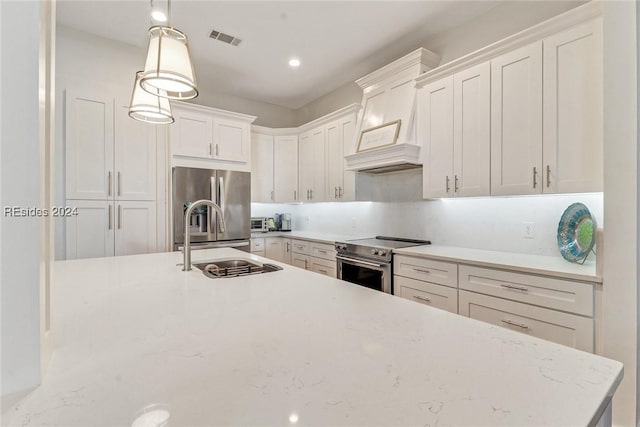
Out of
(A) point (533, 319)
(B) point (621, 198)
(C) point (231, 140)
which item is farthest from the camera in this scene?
(C) point (231, 140)

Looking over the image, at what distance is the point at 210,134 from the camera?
365 cm

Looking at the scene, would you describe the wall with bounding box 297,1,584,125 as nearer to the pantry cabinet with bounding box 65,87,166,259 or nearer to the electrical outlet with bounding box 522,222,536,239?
the electrical outlet with bounding box 522,222,536,239

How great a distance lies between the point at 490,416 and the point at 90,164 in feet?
11.4

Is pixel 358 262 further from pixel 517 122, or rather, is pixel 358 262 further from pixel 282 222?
pixel 282 222

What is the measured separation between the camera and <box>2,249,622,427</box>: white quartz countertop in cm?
51

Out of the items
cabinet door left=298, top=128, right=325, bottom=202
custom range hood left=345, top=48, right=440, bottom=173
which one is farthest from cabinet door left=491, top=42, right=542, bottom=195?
cabinet door left=298, top=128, right=325, bottom=202

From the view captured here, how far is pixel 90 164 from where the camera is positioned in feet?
9.35

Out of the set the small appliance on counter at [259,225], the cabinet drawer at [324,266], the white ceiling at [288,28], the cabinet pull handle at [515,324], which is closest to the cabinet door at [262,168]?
the small appliance on counter at [259,225]

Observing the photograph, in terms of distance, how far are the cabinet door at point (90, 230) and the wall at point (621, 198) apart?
12.4 feet

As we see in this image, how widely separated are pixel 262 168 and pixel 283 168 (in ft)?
1.01

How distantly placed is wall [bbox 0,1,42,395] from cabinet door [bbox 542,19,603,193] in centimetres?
248

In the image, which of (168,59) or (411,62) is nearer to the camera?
(168,59)

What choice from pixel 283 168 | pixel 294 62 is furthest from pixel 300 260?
pixel 294 62

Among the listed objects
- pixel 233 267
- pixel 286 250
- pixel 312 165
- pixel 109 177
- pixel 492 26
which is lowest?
pixel 286 250
